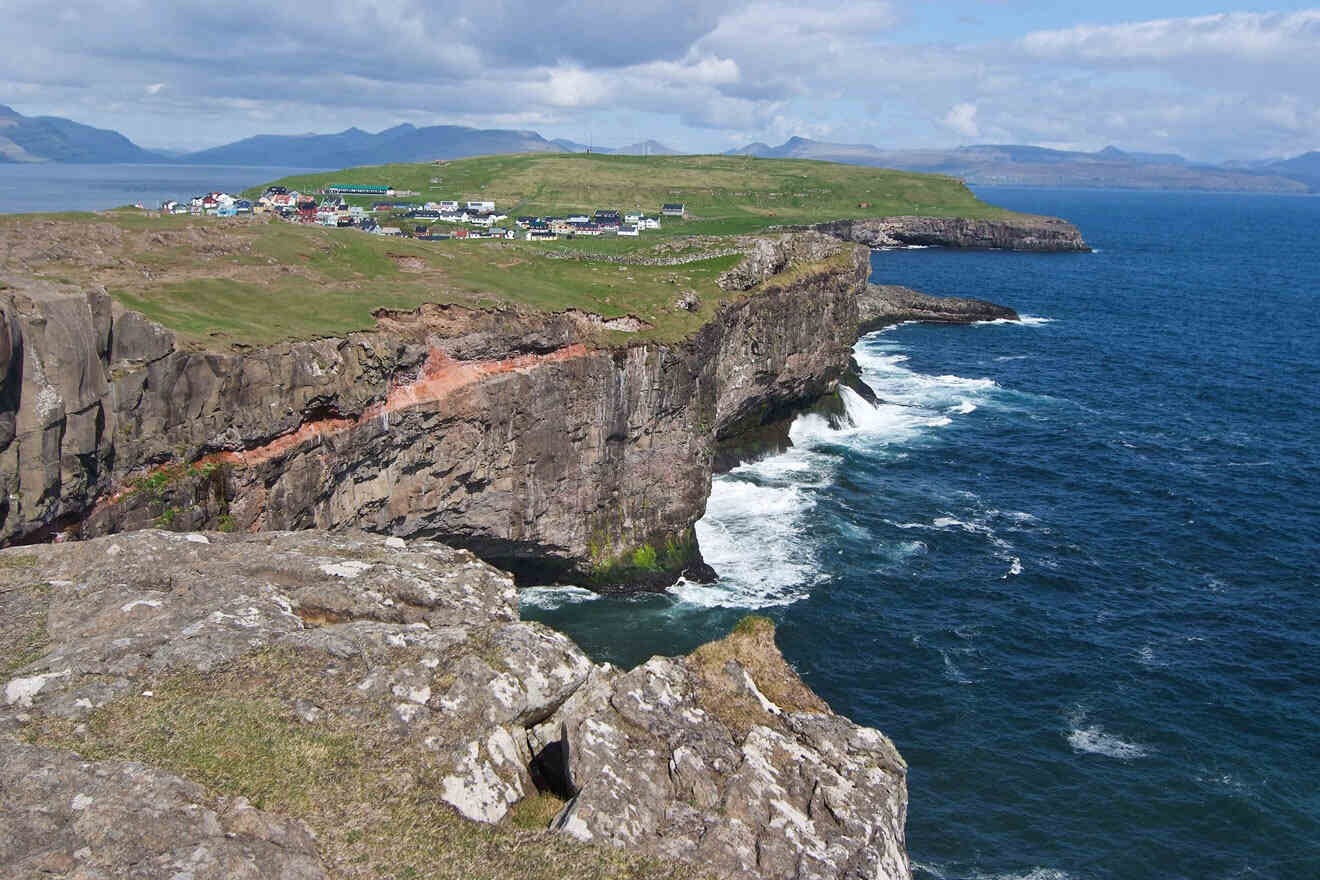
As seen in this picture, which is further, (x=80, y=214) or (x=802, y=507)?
(x=802, y=507)

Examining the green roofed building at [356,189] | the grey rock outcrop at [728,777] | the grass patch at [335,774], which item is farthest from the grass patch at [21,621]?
the green roofed building at [356,189]

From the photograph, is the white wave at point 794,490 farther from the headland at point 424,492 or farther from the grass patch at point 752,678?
the grass patch at point 752,678

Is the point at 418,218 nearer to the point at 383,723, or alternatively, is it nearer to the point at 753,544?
the point at 753,544

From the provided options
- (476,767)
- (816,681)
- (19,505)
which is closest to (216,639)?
(476,767)

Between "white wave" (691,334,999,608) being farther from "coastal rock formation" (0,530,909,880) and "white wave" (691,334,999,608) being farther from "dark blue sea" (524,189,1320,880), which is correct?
"coastal rock formation" (0,530,909,880)

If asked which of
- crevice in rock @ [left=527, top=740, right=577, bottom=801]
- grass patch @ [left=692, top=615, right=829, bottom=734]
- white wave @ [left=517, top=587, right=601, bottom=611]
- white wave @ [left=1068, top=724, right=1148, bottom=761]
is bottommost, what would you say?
white wave @ [left=1068, top=724, right=1148, bottom=761]

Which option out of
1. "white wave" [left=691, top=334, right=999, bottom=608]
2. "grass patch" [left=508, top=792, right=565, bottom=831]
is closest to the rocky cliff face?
"white wave" [left=691, top=334, right=999, bottom=608]

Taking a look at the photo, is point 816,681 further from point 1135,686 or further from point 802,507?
point 802,507
